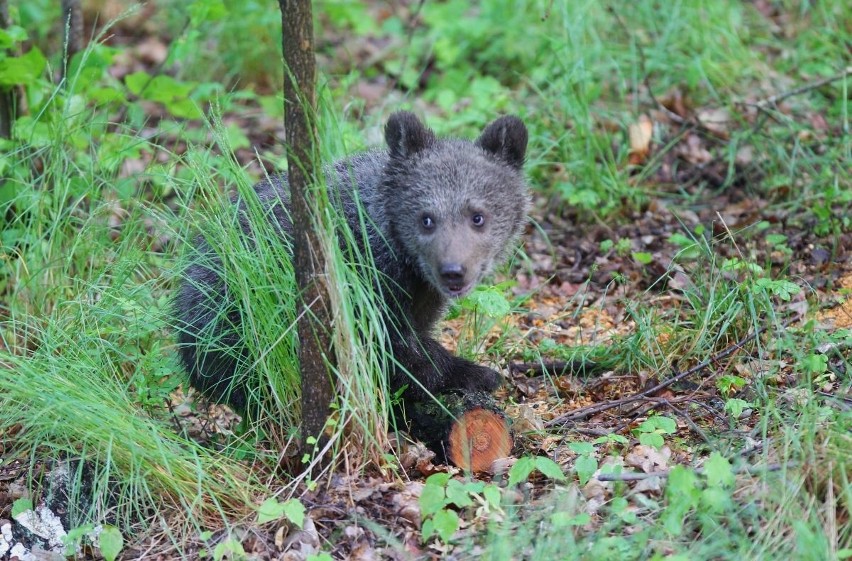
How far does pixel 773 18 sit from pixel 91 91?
6347mm

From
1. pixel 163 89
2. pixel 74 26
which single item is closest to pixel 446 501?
pixel 163 89

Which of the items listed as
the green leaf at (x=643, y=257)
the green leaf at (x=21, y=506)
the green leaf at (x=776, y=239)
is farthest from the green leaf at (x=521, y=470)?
the green leaf at (x=776, y=239)

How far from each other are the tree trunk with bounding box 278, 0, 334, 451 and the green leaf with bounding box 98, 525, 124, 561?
0.85 metres

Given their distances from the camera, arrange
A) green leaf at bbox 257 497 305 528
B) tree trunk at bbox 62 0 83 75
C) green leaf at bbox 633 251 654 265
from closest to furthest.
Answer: green leaf at bbox 257 497 305 528
green leaf at bbox 633 251 654 265
tree trunk at bbox 62 0 83 75

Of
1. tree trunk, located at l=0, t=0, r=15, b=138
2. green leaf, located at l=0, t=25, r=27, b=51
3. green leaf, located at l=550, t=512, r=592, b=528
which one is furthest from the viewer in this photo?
tree trunk, located at l=0, t=0, r=15, b=138

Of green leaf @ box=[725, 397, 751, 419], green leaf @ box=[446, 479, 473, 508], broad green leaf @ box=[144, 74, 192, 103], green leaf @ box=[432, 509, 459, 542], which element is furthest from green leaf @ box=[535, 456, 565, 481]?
broad green leaf @ box=[144, 74, 192, 103]

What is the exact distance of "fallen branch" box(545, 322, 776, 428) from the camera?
486 centimetres

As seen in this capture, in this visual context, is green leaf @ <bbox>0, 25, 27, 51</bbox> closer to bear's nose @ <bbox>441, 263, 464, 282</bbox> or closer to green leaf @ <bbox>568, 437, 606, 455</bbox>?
bear's nose @ <bbox>441, 263, 464, 282</bbox>

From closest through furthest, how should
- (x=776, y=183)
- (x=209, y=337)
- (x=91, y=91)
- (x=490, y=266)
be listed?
(x=209, y=337) < (x=490, y=266) < (x=91, y=91) < (x=776, y=183)

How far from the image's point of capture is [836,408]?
4.20 m

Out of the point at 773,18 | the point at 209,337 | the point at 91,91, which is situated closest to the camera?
the point at 209,337

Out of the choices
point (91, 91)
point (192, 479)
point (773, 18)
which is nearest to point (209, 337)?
point (192, 479)

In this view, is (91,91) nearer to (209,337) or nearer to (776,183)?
(209,337)

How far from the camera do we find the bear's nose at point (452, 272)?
455 centimetres
